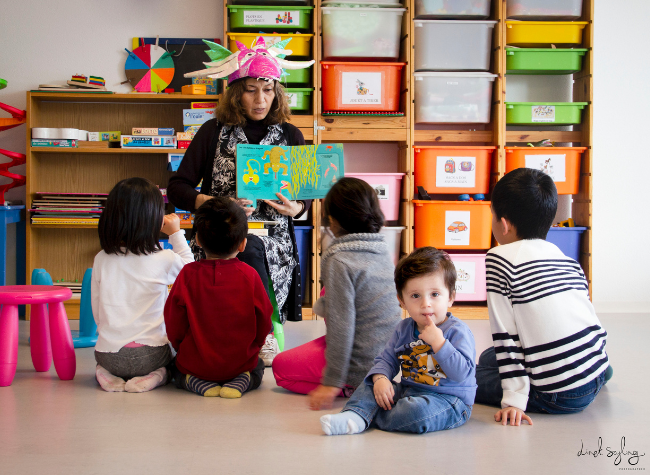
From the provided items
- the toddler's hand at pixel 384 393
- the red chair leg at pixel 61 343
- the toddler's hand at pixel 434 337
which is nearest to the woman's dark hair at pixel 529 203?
the toddler's hand at pixel 434 337

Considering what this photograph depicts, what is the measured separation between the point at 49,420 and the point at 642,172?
11.8ft

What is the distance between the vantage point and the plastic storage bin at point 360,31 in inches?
128

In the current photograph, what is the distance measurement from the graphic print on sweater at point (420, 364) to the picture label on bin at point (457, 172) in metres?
1.96

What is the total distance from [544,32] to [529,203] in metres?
2.13

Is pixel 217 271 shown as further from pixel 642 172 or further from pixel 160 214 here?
pixel 642 172

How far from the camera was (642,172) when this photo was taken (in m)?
3.69

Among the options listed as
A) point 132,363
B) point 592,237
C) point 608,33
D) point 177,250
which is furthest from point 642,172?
point 132,363

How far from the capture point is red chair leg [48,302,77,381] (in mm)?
1922

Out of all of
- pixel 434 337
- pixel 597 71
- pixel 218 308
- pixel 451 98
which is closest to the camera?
pixel 434 337

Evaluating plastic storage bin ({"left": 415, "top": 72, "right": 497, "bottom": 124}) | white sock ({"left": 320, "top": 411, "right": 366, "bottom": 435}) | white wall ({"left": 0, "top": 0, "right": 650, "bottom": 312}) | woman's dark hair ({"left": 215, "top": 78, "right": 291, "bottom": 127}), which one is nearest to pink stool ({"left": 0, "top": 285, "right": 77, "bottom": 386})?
woman's dark hair ({"left": 215, "top": 78, "right": 291, "bottom": 127})

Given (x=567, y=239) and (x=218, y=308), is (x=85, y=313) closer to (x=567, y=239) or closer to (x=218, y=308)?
(x=218, y=308)

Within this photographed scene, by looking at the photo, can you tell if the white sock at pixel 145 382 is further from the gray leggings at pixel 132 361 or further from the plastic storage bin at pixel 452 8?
the plastic storage bin at pixel 452 8

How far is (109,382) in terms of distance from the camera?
1.83 meters

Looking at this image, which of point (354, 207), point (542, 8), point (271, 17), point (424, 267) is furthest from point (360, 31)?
point (424, 267)
